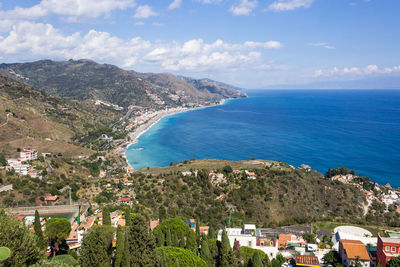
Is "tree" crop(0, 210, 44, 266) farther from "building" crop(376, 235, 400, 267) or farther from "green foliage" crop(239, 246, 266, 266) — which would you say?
"building" crop(376, 235, 400, 267)

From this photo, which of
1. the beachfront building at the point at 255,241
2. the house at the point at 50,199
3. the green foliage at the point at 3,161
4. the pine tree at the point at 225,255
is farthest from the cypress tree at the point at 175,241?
the green foliage at the point at 3,161

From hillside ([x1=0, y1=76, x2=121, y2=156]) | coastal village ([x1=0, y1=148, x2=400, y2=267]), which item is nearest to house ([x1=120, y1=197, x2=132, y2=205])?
coastal village ([x1=0, y1=148, x2=400, y2=267])

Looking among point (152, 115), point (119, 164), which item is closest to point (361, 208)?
point (119, 164)

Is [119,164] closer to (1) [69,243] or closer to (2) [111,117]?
(1) [69,243]

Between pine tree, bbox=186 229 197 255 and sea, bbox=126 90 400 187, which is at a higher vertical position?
pine tree, bbox=186 229 197 255

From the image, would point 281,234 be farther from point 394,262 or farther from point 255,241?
point 394,262

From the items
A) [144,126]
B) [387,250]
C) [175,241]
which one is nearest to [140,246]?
[175,241]

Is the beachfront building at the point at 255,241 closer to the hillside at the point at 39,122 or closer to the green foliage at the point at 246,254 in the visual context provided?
the green foliage at the point at 246,254

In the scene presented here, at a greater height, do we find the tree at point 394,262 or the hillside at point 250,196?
the tree at point 394,262
